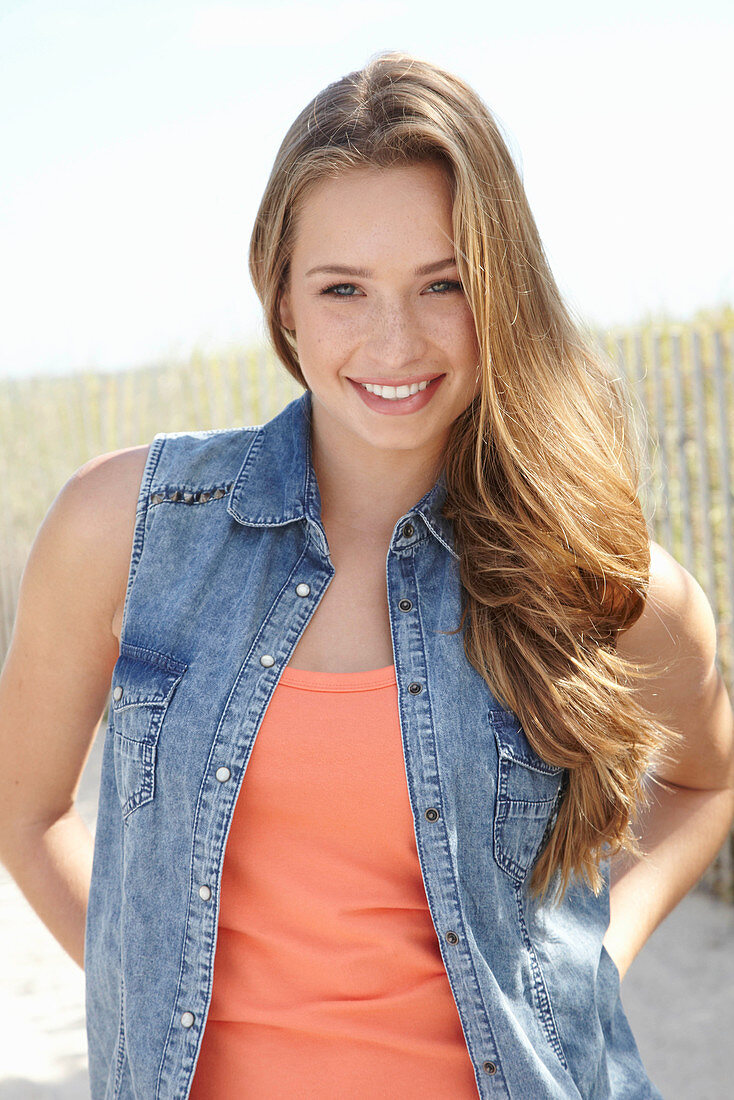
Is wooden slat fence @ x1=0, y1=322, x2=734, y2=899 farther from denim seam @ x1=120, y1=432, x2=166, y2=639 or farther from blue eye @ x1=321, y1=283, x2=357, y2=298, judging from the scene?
denim seam @ x1=120, y1=432, x2=166, y2=639

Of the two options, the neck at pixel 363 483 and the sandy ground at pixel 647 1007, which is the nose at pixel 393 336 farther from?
the sandy ground at pixel 647 1007

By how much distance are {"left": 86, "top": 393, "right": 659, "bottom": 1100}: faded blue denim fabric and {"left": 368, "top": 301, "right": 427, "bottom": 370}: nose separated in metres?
0.28

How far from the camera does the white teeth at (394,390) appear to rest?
5.33 ft

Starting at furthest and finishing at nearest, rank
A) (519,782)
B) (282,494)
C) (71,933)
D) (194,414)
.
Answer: (194,414), (71,933), (282,494), (519,782)

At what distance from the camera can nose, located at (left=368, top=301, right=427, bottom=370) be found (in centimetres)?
158

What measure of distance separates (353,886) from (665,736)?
0.76 m

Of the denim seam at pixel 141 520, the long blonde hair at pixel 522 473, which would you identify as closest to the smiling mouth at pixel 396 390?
the long blonde hair at pixel 522 473

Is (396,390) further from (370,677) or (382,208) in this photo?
(370,677)

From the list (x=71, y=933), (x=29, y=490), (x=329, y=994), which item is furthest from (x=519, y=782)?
(x=29, y=490)

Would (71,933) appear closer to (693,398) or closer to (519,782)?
(519,782)

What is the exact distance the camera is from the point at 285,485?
1.76 meters

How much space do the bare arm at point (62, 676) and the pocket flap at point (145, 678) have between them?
119 millimetres

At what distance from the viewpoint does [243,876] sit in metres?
1.53

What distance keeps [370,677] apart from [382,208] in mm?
732
